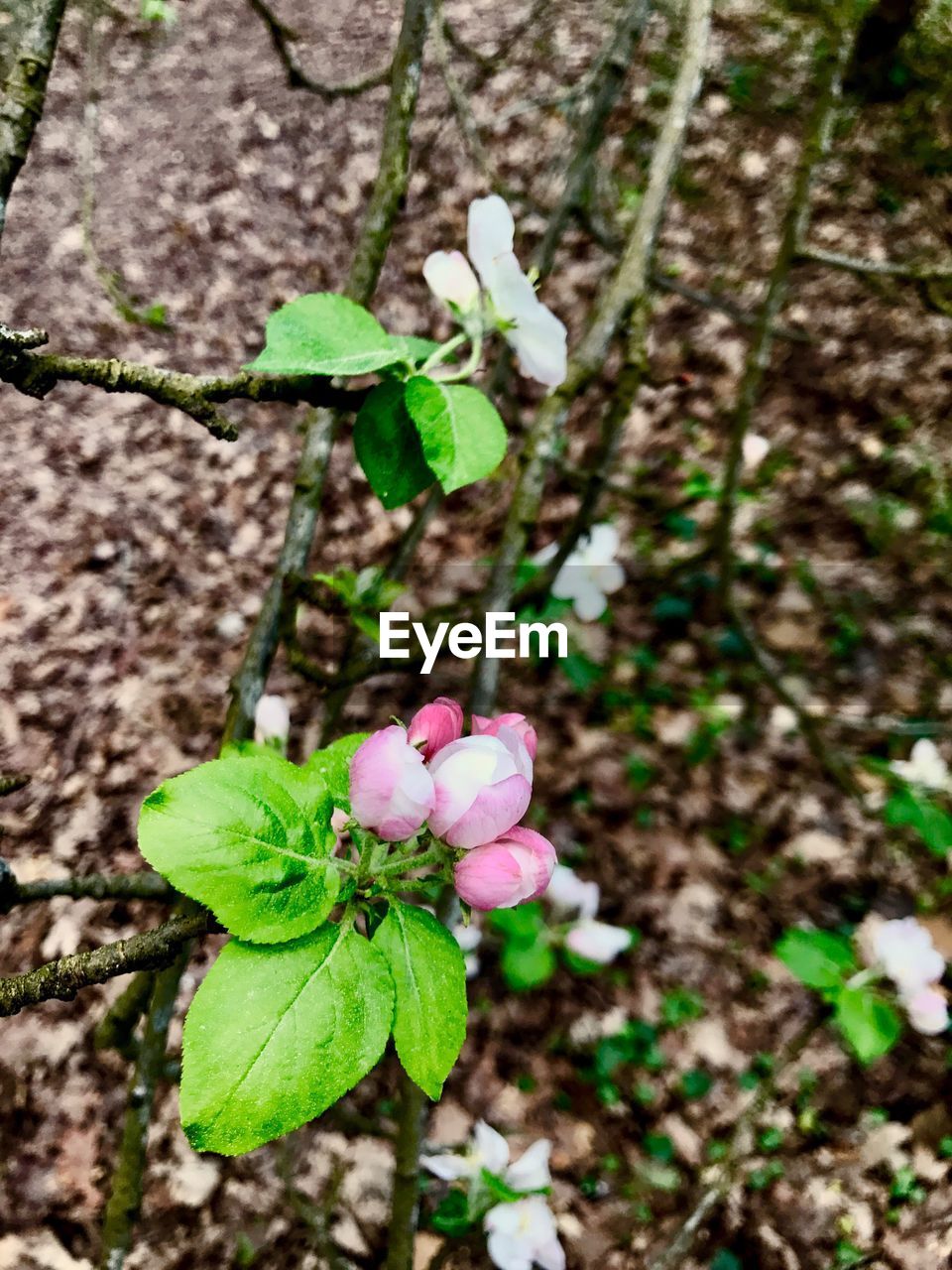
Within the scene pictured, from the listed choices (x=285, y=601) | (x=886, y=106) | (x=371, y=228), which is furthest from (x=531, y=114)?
(x=285, y=601)

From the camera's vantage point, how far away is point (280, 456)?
2727 millimetres

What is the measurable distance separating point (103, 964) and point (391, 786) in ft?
0.89

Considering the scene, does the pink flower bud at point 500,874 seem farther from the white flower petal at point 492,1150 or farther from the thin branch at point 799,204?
the thin branch at point 799,204

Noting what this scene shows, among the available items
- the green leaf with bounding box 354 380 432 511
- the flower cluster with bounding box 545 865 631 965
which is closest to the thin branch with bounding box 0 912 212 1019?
A: the green leaf with bounding box 354 380 432 511

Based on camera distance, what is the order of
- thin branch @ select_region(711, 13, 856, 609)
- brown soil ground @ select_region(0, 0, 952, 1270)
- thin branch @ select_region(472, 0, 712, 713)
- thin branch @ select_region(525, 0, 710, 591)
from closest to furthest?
thin branch @ select_region(472, 0, 712, 713)
thin branch @ select_region(525, 0, 710, 591)
thin branch @ select_region(711, 13, 856, 609)
brown soil ground @ select_region(0, 0, 952, 1270)

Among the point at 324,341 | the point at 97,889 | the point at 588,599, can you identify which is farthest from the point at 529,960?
the point at 324,341

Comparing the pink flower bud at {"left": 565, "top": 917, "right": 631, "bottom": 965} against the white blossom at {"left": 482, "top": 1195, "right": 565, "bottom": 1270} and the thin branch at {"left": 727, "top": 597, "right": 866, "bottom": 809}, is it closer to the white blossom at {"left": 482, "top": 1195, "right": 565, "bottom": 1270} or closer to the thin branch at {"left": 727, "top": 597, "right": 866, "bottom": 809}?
the white blossom at {"left": 482, "top": 1195, "right": 565, "bottom": 1270}

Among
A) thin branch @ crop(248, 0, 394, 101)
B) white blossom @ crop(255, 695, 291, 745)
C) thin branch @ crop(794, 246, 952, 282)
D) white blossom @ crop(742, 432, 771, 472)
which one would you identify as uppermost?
thin branch @ crop(248, 0, 394, 101)

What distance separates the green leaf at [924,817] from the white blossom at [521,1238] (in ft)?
3.69

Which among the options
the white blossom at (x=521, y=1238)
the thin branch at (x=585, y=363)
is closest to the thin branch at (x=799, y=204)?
the thin branch at (x=585, y=363)

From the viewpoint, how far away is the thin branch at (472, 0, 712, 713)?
1.18 m

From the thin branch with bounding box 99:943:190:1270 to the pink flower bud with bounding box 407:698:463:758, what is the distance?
0.67 m

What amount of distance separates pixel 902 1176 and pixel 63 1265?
1.73m

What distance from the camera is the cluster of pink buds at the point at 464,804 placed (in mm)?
535
